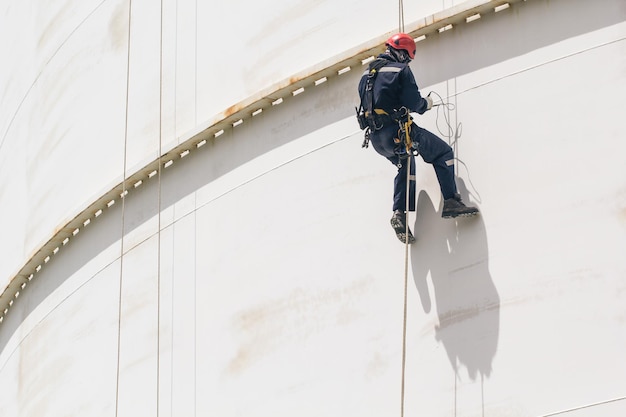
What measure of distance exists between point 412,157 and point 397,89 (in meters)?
0.52

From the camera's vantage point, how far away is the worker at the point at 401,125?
10.9 m

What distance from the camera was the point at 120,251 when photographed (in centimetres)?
1420

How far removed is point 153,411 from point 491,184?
13.0 ft

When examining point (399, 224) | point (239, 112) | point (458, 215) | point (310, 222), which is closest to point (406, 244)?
point (399, 224)

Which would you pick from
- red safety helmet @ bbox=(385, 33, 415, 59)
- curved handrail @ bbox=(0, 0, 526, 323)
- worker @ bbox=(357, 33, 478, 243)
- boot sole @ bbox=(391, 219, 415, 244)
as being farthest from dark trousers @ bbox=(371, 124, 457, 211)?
curved handrail @ bbox=(0, 0, 526, 323)

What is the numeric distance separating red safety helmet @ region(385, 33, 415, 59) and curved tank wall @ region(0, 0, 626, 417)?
17.7 inches

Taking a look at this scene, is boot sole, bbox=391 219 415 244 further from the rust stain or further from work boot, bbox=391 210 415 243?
the rust stain

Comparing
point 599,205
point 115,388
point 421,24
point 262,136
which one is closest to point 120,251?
point 115,388

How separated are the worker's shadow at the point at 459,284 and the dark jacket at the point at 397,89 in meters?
0.70

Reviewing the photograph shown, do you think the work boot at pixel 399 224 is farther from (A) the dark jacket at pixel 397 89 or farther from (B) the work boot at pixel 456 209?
(A) the dark jacket at pixel 397 89

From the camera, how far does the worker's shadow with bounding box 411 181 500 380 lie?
1065 centimetres

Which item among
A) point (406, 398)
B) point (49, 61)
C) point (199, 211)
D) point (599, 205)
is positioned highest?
point (49, 61)

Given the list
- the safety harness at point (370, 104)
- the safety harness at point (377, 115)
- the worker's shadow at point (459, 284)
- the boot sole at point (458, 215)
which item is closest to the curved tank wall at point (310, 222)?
the worker's shadow at point (459, 284)

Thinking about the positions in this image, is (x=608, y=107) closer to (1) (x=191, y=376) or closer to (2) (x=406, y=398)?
(2) (x=406, y=398)
